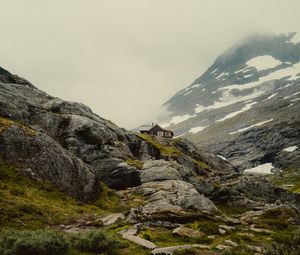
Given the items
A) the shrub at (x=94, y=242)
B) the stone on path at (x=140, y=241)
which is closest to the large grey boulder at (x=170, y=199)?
the stone on path at (x=140, y=241)

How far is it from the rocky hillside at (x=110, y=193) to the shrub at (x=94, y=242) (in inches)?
5.6

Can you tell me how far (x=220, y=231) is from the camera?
3016 centimetres

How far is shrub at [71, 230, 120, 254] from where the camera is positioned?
830 inches

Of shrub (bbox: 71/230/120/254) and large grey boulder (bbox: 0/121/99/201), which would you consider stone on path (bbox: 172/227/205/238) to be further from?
large grey boulder (bbox: 0/121/99/201)

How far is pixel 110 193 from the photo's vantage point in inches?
1774

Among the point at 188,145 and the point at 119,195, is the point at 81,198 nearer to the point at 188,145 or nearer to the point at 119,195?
the point at 119,195

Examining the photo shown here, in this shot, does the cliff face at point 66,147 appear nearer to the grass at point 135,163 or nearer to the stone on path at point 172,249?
the grass at point 135,163

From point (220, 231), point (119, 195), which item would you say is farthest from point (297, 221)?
point (119, 195)

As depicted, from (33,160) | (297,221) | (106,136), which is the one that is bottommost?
(297,221)

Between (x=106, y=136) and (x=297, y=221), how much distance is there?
90.5ft

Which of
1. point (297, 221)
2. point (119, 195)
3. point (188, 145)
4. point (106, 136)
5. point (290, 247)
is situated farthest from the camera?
point (188, 145)

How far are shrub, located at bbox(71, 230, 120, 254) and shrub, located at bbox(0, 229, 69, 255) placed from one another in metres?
1.43

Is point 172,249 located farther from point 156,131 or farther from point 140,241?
point 156,131

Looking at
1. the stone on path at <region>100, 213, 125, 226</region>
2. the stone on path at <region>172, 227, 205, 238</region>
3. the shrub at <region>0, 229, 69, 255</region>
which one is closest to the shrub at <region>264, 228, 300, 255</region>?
the stone on path at <region>172, 227, 205, 238</region>
